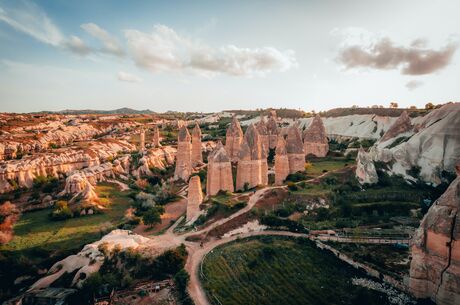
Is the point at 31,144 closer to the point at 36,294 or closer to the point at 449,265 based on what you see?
the point at 36,294

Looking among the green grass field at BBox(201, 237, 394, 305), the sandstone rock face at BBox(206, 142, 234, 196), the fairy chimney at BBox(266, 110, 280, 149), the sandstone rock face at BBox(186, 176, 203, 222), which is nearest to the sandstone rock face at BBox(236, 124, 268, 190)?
the sandstone rock face at BBox(206, 142, 234, 196)

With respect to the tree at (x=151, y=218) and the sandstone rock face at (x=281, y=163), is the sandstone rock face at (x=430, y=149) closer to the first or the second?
the sandstone rock face at (x=281, y=163)

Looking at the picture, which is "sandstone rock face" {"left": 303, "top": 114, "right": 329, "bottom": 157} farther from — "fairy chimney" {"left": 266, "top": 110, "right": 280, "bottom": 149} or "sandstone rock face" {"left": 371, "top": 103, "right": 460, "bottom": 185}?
"sandstone rock face" {"left": 371, "top": 103, "right": 460, "bottom": 185}

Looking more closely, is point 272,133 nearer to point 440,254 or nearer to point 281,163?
point 281,163

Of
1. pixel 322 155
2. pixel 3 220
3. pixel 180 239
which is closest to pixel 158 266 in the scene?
pixel 180 239

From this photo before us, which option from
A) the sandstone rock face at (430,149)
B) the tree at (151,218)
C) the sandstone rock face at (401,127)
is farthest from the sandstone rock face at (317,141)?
the tree at (151,218)
